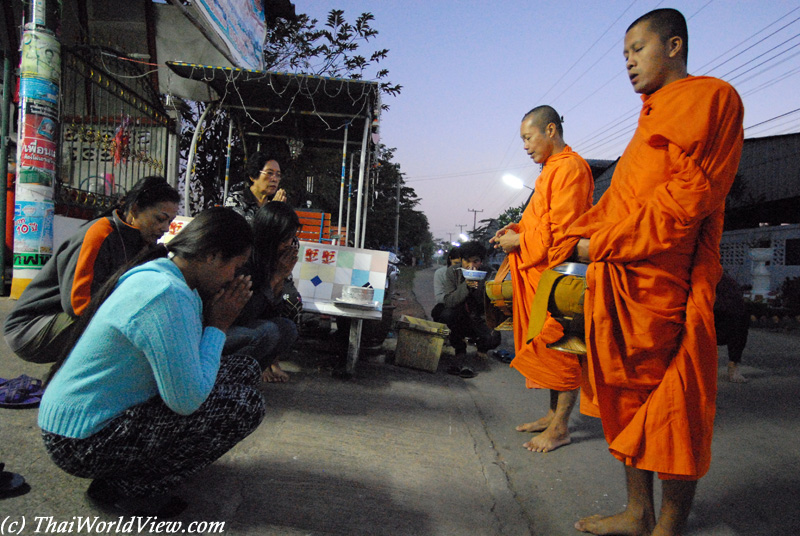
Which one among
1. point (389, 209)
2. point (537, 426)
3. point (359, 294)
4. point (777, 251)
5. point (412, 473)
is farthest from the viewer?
point (389, 209)

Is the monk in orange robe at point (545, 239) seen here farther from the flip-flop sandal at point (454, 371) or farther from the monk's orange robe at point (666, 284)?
the flip-flop sandal at point (454, 371)

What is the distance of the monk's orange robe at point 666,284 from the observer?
4.93ft

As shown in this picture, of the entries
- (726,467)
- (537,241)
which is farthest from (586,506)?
(537,241)

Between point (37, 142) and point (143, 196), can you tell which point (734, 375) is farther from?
point (37, 142)

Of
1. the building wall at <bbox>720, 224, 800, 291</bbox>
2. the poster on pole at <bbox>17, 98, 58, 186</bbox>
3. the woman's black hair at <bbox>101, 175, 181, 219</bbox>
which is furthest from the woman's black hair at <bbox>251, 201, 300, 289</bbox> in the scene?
the building wall at <bbox>720, 224, 800, 291</bbox>

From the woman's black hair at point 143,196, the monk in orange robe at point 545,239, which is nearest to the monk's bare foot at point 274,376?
the woman's black hair at point 143,196

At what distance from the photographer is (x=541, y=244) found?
2303 mm

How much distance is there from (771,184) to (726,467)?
1703cm

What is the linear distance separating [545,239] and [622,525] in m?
1.19

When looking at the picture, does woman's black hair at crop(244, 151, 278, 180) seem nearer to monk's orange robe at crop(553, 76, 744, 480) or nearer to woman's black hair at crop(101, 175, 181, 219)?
woman's black hair at crop(101, 175, 181, 219)

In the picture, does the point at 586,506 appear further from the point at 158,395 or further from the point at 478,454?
the point at 158,395

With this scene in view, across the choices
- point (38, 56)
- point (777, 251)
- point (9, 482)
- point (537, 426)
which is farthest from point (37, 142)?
point (777, 251)

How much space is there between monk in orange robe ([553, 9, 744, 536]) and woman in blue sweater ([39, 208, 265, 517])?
4.04 ft

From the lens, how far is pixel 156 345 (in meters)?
1.37
